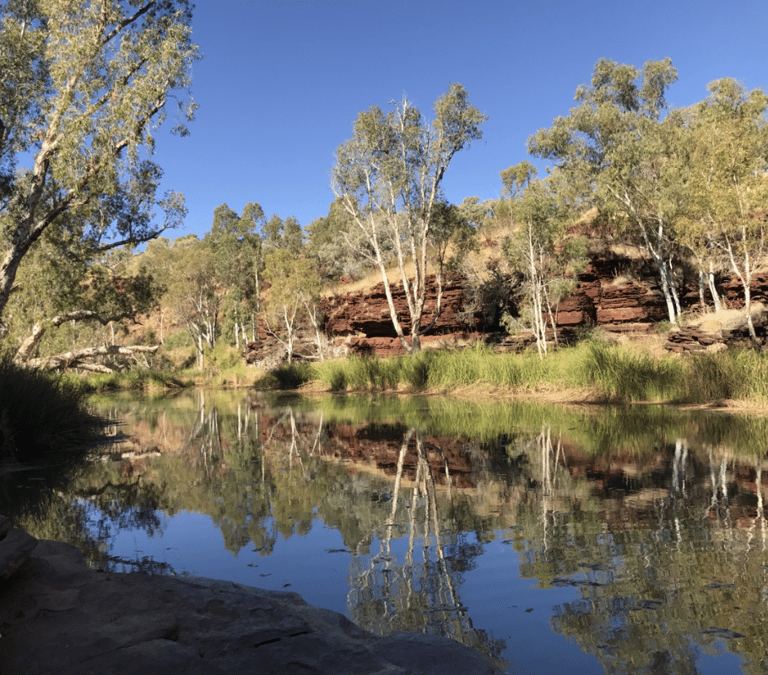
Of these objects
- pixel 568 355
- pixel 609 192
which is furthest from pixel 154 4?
pixel 609 192

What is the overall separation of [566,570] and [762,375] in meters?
11.0

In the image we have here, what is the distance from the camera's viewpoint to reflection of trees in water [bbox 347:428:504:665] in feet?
8.11

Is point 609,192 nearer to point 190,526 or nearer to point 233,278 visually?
point 190,526

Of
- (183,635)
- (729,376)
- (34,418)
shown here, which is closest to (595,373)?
(729,376)

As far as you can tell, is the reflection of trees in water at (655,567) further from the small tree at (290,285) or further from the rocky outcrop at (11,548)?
the small tree at (290,285)

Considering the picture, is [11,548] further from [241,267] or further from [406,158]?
[241,267]

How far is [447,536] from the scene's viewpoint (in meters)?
3.83

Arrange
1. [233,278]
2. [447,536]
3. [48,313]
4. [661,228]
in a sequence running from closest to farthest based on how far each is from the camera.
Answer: [447,536] → [48,313] → [661,228] → [233,278]

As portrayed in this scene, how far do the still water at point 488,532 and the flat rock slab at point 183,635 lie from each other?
34cm

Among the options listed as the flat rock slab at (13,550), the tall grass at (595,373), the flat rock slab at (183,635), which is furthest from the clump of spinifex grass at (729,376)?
the flat rock slab at (13,550)

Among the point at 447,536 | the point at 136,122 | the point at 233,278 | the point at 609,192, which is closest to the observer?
the point at 447,536

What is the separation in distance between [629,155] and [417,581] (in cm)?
2912

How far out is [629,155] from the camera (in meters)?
27.7

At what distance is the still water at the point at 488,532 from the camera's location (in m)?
2.38
